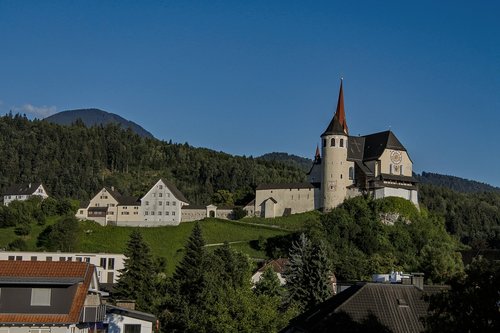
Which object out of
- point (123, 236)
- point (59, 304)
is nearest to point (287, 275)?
point (59, 304)

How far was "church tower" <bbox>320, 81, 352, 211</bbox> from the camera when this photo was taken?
4070 inches

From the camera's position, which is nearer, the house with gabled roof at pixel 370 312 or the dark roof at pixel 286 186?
the house with gabled roof at pixel 370 312

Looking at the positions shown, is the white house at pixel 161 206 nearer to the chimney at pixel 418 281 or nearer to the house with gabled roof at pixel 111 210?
the house with gabled roof at pixel 111 210

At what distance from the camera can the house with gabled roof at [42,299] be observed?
2850cm

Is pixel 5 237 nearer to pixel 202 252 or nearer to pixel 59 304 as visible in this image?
pixel 202 252

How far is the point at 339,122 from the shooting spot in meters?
108

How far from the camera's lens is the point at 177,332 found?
1737 inches

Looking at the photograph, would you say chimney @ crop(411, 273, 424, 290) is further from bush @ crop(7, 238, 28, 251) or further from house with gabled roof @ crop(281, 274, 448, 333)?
bush @ crop(7, 238, 28, 251)

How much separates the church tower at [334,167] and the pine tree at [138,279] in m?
43.2

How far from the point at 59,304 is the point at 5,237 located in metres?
76.6

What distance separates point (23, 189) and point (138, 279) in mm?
98587

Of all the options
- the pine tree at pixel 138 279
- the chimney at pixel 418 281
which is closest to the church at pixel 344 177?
the pine tree at pixel 138 279

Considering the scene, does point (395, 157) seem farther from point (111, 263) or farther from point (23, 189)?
point (23, 189)

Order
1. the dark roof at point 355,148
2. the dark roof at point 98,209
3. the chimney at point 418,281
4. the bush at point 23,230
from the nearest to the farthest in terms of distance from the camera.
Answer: the chimney at point 418,281 < the bush at point 23,230 < the dark roof at point 355,148 < the dark roof at point 98,209
